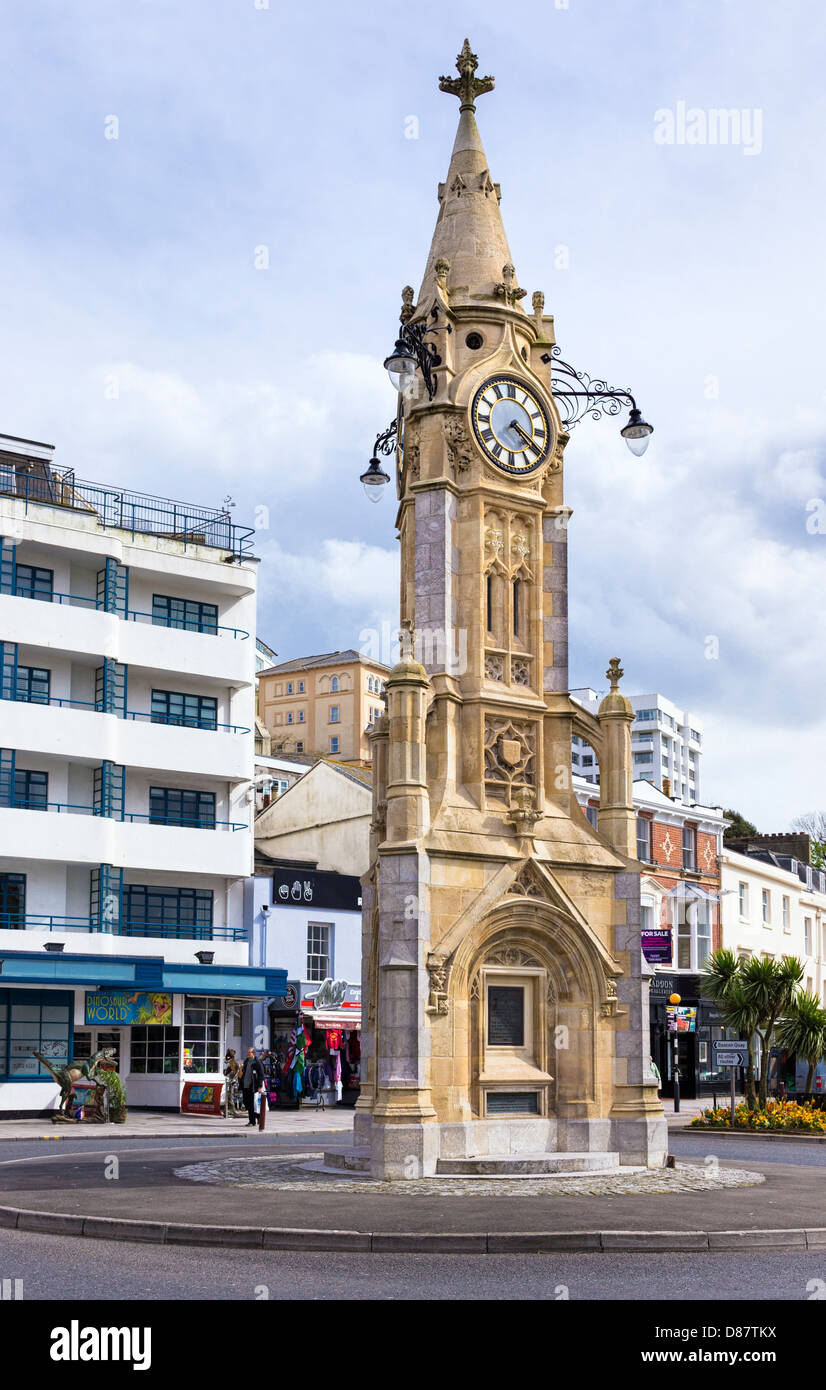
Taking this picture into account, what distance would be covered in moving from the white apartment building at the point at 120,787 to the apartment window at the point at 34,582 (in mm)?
56

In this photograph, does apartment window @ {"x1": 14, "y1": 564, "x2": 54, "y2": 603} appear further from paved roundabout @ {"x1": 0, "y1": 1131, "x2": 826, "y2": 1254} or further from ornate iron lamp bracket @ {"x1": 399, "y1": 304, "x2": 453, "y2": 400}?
paved roundabout @ {"x1": 0, "y1": 1131, "x2": 826, "y2": 1254}

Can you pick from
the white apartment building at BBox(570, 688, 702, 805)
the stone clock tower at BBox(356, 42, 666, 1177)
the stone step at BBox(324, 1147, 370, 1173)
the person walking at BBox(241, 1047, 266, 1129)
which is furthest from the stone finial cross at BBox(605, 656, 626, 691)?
the white apartment building at BBox(570, 688, 702, 805)

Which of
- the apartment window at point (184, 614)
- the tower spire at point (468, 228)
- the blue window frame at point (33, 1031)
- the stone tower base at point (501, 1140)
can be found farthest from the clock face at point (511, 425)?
the apartment window at point (184, 614)

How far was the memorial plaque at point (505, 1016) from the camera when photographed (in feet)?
67.2

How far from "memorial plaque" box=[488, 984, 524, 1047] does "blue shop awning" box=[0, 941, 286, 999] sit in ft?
65.5

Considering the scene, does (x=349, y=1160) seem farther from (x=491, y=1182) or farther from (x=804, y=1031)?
(x=804, y=1031)

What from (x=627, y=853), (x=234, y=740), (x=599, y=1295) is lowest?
(x=599, y=1295)

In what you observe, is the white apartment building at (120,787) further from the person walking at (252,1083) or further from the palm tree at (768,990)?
the palm tree at (768,990)

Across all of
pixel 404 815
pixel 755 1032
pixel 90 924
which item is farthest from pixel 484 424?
pixel 90 924

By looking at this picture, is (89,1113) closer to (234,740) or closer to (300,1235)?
(234,740)

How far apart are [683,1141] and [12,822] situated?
1952 centimetres

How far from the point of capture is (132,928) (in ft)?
139

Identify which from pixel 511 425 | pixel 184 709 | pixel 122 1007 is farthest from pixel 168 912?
pixel 511 425
